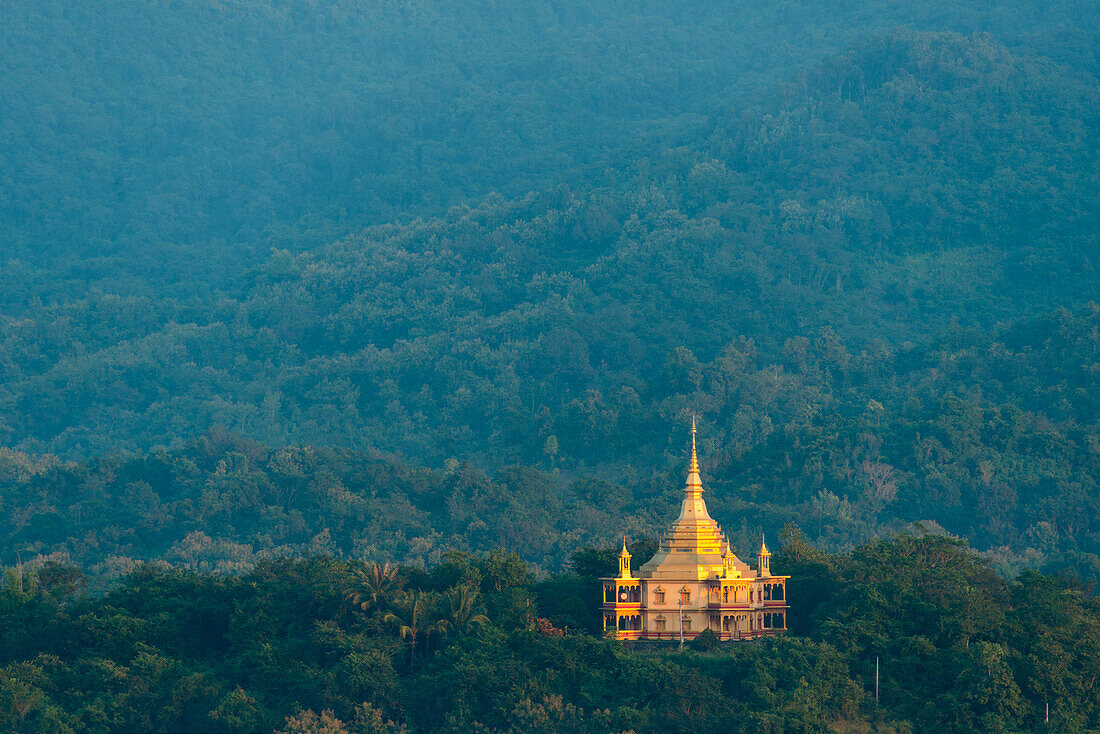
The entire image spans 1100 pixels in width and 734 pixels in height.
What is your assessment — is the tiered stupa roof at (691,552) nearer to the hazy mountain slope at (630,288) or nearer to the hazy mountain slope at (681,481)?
the hazy mountain slope at (681,481)

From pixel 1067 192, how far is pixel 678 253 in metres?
31.3

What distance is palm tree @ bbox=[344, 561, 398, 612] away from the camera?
72062 millimetres

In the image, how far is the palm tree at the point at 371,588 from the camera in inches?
2837

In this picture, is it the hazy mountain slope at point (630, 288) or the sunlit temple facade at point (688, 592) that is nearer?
the sunlit temple facade at point (688, 592)

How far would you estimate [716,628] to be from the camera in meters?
68.0

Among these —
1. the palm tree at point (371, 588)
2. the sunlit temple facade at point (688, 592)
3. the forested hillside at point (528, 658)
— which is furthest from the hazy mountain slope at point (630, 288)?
Result: the sunlit temple facade at point (688, 592)

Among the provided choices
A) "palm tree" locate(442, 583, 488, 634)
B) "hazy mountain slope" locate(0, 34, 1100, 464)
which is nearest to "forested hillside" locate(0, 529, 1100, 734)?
"palm tree" locate(442, 583, 488, 634)

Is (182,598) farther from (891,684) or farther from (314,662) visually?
(891,684)

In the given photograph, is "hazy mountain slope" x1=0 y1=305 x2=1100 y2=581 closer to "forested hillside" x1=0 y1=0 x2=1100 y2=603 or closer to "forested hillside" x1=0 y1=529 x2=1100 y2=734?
"forested hillside" x1=0 y1=0 x2=1100 y2=603

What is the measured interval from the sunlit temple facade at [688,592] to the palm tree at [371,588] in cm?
804

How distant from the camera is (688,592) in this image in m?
67.6

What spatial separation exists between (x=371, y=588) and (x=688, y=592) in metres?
11.2

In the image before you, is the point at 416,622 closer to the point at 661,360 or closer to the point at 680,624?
the point at 680,624

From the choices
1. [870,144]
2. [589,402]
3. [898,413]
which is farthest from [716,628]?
[870,144]
